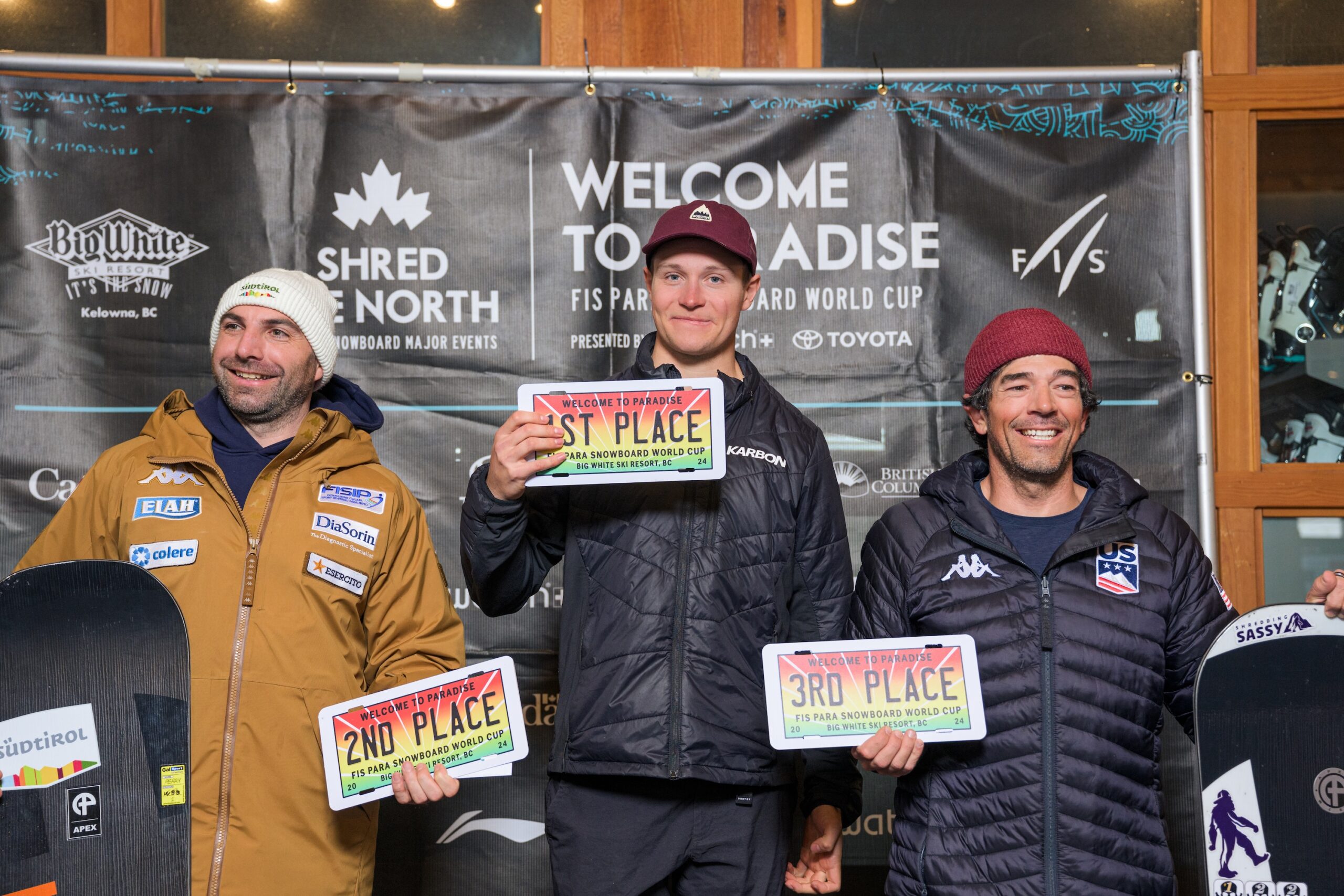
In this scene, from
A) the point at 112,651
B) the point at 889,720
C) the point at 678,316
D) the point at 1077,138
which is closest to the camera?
the point at 889,720

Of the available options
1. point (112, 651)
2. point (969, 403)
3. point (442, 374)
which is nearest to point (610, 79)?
point (442, 374)

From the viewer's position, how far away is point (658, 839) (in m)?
1.80

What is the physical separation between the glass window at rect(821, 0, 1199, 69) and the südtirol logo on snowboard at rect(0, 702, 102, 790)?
2461 mm

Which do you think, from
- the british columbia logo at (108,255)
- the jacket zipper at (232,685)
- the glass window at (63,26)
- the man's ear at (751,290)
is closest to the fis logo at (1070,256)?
the man's ear at (751,290)

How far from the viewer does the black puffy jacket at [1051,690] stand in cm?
171

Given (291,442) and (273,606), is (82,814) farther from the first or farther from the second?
(291,442)

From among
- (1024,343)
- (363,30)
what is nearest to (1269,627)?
(1024,343)

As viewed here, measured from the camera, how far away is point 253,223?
2.87m

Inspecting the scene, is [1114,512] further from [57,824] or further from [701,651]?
[57,824]

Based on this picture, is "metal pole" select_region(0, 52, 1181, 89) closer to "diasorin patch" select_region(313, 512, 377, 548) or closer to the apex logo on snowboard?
"diasorin patch" select_region(313, 512, 377, 548)

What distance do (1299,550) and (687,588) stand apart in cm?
194

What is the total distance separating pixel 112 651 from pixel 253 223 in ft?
4.59

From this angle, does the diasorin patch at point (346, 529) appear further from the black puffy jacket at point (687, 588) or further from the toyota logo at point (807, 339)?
the toyota logo at point (807, 339)

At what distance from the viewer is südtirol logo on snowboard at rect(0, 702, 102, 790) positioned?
70.6 inches
